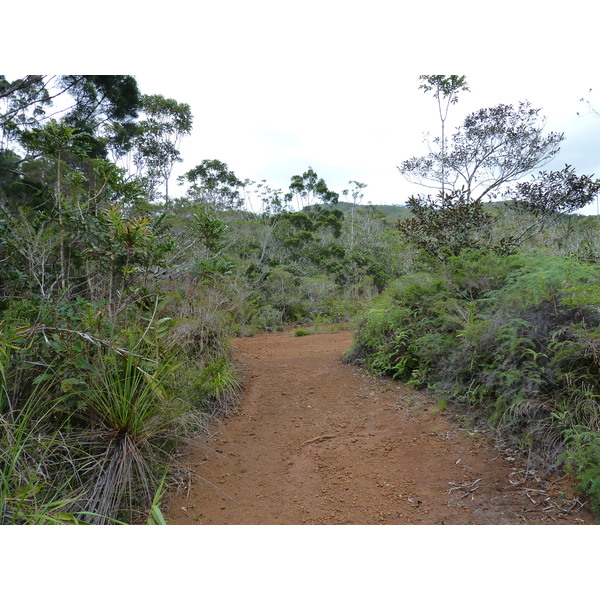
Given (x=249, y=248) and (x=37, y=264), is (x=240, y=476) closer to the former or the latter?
(x=37, y=264)

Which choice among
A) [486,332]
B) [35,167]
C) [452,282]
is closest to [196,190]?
[35,167]

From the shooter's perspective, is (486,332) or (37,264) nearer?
(37,264)

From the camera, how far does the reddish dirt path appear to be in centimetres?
232

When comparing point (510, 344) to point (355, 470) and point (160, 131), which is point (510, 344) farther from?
point (160, 131)

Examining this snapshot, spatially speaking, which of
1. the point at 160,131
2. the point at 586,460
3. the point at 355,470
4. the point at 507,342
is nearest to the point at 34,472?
the point at 355,470

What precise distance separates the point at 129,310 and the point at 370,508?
2402 millimetres

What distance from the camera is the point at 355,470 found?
2.85 metres

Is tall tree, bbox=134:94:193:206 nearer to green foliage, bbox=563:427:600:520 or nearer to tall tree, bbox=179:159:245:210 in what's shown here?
tall tree, bbox=179:159:245:210

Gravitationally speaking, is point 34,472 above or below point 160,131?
below

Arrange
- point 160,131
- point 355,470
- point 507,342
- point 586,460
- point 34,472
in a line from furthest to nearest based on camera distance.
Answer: point 160,131 → point 507,342 → point 355,470 → point 586,460 → point 34,472

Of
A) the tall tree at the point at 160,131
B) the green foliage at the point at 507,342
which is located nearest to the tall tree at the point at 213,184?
the tall tree at the point at 160,131

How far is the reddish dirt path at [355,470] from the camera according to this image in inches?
91.2

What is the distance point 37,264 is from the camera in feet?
10.5

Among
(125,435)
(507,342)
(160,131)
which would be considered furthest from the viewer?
(160,131)
